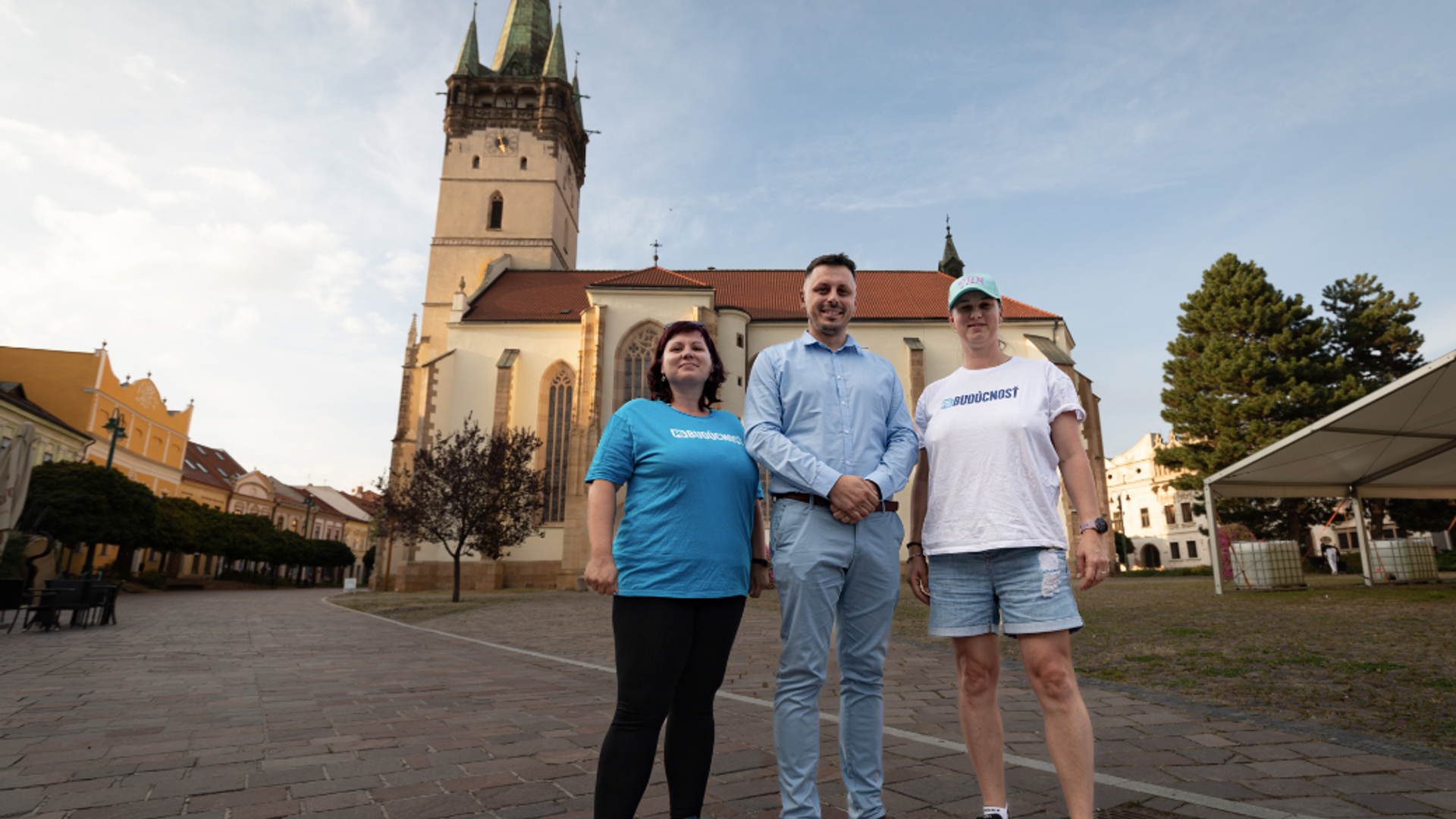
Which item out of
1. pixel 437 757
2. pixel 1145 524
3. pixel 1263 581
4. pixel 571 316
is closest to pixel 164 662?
pixel 437 757

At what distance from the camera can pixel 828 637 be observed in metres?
2.49

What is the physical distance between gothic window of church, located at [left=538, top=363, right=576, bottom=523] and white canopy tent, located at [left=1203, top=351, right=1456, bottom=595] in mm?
21824

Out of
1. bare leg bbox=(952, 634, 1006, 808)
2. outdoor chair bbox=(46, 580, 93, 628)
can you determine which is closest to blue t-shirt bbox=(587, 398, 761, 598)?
bare leg bbox=(952, 634, 1006, 808)

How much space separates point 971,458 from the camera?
263 centimetres

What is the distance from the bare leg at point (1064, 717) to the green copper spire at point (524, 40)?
4221 centimetres

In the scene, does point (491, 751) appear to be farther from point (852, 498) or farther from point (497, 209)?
point (497, 209)

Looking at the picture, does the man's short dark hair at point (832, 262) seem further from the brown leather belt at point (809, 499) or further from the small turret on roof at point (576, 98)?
the small turret on roof at point (576, 98)

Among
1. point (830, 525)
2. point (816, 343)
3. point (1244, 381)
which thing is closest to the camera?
point (830, 525)

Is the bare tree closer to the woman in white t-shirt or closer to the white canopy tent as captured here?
the white canopy tent

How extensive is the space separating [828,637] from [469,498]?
21.1 meters

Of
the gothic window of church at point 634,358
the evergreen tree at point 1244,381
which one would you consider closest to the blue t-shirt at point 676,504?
the gothic window of church at point 634,358

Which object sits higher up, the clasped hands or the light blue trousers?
the clasped hands

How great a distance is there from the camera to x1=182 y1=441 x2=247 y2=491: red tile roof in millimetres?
52031

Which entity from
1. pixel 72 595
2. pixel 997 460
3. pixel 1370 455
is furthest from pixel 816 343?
pixel 1370 455
